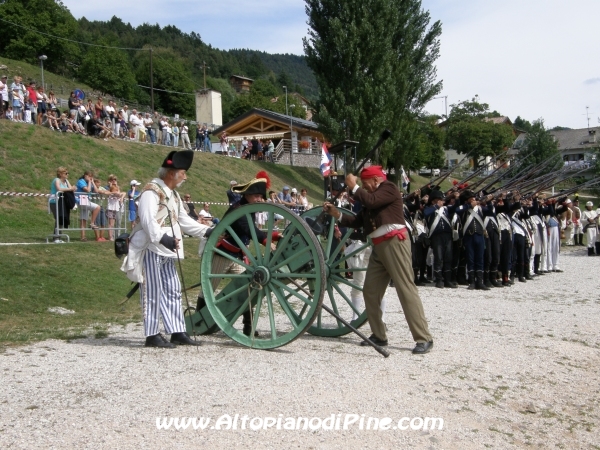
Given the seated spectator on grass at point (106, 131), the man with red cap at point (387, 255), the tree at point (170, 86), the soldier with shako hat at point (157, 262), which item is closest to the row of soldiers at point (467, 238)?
the man with red cap at point (387, 255)

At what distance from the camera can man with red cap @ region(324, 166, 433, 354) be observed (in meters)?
6.40

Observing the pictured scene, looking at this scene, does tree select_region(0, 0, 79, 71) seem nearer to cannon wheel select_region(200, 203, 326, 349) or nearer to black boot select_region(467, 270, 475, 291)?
black boot select_region(467, 270, 475, 291)

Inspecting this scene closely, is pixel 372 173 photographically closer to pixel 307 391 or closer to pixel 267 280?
pixel 267 280

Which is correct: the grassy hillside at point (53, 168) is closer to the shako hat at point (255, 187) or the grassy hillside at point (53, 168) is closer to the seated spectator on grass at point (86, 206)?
the seated spectator on grass at point (86, 206)

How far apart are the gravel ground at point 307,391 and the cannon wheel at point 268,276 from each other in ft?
0.97

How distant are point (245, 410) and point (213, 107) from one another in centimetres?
6357

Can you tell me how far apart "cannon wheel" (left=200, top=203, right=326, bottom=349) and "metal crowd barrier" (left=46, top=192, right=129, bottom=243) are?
7.81 m

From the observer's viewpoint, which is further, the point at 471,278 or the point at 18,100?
the point at 18,100

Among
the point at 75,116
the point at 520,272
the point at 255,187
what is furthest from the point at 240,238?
the point at 75,116

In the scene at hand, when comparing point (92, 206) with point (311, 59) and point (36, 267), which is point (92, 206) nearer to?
point (36, 267)

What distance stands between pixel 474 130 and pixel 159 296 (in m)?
69.2

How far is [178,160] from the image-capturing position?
6.49 m

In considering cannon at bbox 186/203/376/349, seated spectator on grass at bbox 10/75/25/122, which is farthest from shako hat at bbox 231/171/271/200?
seated spectator on grass at bbox 10/75/25/122

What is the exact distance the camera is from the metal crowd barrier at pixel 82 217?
13492 mm
